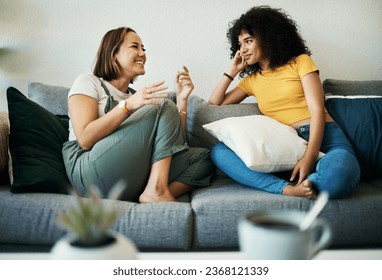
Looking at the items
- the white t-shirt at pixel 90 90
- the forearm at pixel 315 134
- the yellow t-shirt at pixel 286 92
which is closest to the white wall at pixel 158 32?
the yellow t-shirt at pixel 286 92

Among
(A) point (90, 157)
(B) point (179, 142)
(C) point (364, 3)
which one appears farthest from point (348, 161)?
(C) point (364, 3)

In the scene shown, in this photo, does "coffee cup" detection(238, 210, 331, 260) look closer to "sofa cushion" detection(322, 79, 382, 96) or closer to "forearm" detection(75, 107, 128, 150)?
"forearm" detection(75, 107, 128, 150)

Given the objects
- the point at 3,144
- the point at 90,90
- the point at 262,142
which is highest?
the point at 90,90

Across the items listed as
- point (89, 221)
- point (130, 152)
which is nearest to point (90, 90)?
point (130, 152)

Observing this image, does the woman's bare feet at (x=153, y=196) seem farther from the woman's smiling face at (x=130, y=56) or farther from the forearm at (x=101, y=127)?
the woman's smiling face at (x=130, y=56)

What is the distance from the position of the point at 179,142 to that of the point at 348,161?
57 centimetres

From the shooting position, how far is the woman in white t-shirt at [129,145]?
1269 mm

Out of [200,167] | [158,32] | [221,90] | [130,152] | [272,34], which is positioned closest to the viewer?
[130,152]

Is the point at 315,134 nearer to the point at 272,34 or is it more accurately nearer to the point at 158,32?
the point at 272,34

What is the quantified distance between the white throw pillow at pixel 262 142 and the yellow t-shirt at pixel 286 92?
14 cm

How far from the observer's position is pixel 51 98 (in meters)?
1.65

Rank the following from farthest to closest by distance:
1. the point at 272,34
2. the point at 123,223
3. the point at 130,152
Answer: the point at 272,34 < the point at 130,152 < the point at 123,223

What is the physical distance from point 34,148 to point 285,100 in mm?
1001
